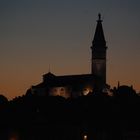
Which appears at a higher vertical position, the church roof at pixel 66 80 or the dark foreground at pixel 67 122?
the church roof at pixel 66 80

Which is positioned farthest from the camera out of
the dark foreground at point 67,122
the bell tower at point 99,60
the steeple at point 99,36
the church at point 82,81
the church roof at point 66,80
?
the steeple at point 99,36

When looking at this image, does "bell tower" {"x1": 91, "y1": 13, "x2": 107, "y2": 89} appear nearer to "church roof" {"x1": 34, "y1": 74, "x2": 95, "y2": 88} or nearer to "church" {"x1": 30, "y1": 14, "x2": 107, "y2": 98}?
"church" {"x1": 30, "y1": 14, "x2": 107, "y2": 98}

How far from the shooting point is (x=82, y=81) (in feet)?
433

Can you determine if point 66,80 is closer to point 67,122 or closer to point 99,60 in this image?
point 99,60

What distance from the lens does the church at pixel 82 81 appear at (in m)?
131

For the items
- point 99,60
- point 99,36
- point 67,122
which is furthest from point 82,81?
point 67,122

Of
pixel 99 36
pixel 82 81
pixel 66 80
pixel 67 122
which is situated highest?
pixel 99 36

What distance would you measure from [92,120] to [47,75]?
6617cm

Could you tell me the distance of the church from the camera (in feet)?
429

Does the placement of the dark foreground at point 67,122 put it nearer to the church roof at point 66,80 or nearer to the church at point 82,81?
the church at point 82,81

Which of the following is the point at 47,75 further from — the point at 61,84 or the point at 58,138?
the point at 58,138

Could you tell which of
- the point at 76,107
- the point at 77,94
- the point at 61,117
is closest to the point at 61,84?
the point at 77,94

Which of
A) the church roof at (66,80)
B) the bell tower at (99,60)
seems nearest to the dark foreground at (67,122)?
the church roof at (66,80)

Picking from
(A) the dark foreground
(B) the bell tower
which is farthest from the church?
(A) the dark foreground
